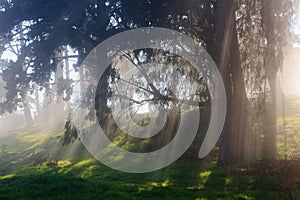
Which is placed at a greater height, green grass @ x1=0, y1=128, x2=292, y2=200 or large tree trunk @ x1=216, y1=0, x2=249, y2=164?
large tree trunk @ x1=216, y1=0, x2=249, y2=164

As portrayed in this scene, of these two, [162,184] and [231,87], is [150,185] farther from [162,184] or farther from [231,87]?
[231,87]

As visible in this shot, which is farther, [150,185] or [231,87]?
[231,87]

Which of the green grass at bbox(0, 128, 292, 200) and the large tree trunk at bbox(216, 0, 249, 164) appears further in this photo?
the large tree trunk at bbox(216, 0, 249, 164)

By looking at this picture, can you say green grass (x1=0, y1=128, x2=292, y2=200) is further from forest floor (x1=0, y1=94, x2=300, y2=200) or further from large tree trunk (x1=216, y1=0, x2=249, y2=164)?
large tree trunk (x1=216, y1=0, x2=249, y2=164)

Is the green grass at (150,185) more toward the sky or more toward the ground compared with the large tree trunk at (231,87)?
more toward the ground

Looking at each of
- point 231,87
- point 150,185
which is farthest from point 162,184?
point 231,87

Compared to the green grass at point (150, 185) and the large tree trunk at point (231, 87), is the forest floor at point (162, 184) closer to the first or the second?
the green grass at point (150, 185)

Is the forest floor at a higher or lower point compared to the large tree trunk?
lower

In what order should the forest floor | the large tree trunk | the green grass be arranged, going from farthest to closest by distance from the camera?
the large tree trunk
the green grass
the forest floor

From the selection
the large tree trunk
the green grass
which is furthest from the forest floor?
the large tree trunk

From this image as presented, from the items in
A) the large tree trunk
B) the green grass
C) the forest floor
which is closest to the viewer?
the forest floor

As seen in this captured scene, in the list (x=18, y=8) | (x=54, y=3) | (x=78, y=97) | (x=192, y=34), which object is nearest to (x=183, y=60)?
(x=192, y=34)

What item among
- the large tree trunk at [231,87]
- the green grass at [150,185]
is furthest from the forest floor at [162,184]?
the large tree trunk at [231,87]

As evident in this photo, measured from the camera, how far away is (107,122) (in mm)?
16469
